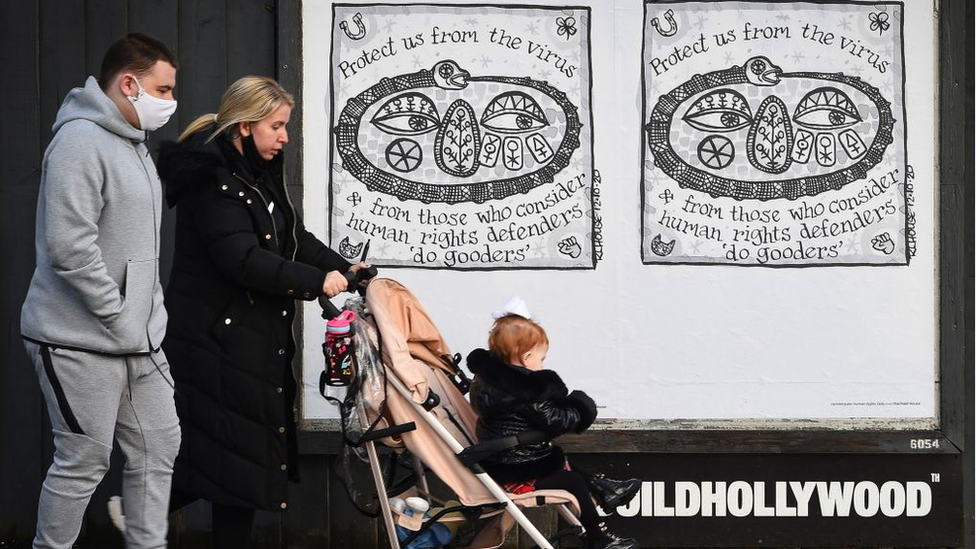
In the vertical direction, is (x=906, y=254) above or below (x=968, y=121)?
below

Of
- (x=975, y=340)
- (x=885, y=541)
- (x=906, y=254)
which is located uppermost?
(x=906, y=254)

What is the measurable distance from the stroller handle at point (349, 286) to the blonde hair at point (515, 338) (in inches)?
19.1

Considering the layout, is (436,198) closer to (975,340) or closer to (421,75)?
(421,75)

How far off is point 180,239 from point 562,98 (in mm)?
1865

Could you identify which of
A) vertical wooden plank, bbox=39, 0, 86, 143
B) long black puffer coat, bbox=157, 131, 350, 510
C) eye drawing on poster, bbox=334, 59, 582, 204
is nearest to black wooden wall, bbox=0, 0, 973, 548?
vertical wooden plank, bbox=39, 0, 86, 143

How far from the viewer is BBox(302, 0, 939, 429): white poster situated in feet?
17.6

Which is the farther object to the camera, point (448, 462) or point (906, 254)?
point (906, 254)

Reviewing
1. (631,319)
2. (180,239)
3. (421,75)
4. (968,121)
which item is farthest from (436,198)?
(968,121)

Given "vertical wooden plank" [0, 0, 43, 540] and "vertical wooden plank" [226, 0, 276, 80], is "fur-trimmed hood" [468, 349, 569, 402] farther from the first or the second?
"vertical wooden plank" [0, 0, 43, 540]

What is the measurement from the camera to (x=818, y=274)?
17.7 feet

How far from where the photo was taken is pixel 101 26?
17.5 feet

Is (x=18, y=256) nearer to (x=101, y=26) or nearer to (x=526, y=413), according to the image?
(x=101, y=26)

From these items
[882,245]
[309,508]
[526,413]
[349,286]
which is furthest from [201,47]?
[882,245]

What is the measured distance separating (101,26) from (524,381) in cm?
253
